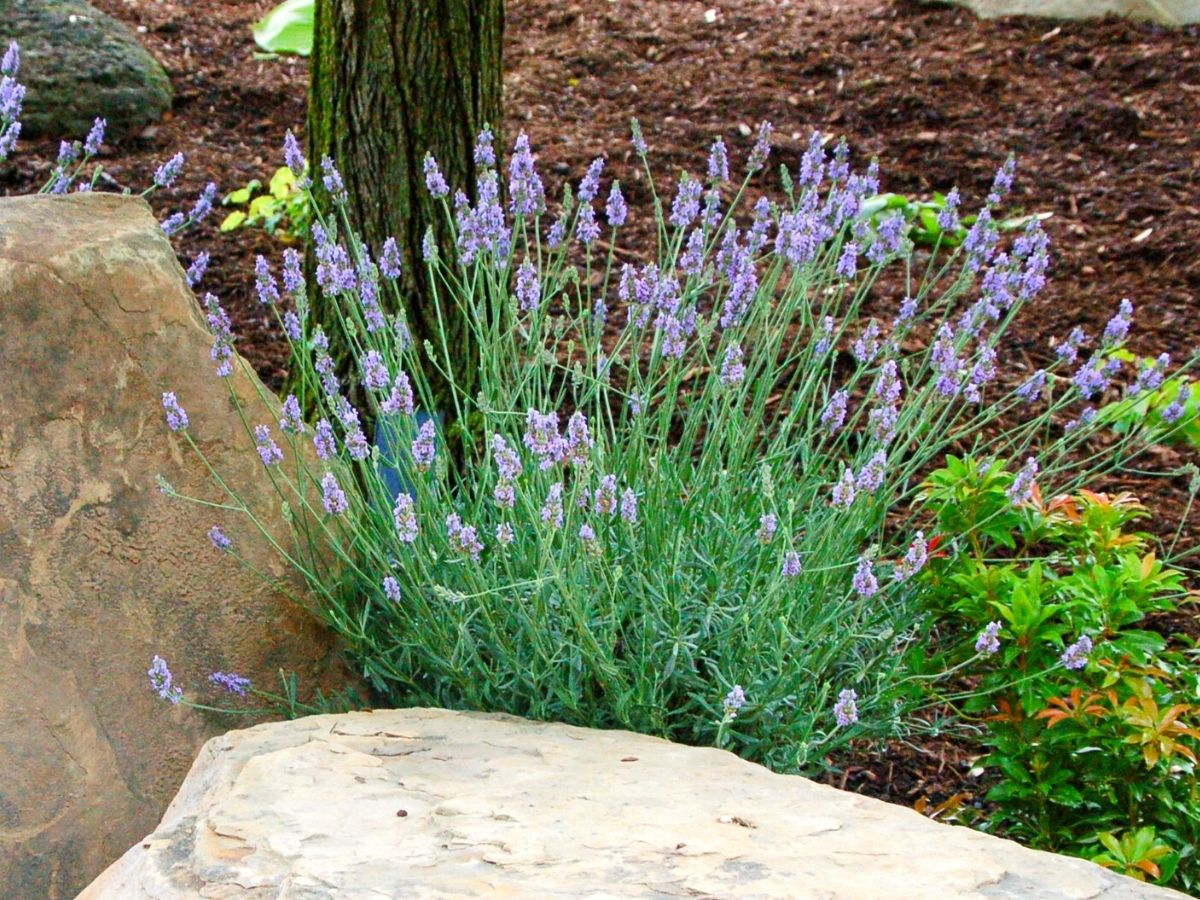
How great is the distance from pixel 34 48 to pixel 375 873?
4725mm

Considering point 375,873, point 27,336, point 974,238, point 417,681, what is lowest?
point 417,681

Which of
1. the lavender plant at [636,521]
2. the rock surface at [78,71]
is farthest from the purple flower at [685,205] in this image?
the rock surface at [78,71]

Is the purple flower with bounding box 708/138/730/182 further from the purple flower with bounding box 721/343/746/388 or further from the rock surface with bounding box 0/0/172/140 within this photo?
the rock surface with bounding box 0/0/172/140

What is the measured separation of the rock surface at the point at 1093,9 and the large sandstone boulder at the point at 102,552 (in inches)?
202

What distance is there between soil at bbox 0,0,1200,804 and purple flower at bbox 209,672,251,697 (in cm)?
183

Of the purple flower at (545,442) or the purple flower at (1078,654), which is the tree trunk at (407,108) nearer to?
the purple flower at (545,442)

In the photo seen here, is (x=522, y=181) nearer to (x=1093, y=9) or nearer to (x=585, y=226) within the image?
(x=585, y=226)

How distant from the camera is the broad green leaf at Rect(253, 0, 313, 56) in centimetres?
638

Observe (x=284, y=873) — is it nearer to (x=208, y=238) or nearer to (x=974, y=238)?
(x=974, y=238)

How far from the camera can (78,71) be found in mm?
5496

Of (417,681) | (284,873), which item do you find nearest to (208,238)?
(417,681)

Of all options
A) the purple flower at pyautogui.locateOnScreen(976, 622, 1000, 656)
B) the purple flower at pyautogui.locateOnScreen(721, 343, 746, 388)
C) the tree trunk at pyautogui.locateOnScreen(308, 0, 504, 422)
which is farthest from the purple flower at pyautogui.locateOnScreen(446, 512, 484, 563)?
the tree trunk at pyautogui.locateOnScreen(308, 0, 504, 422)

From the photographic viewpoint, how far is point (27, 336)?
2.55 m

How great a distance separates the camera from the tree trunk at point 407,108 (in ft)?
11.1
